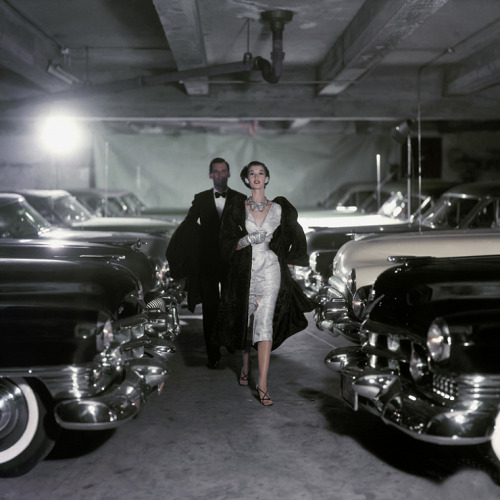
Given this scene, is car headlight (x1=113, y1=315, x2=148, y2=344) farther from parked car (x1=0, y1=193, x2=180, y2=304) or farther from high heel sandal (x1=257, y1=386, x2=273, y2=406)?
parked car (x1=0, y1=193, x2=180, y2=304)

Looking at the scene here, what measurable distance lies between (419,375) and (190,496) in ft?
4.36

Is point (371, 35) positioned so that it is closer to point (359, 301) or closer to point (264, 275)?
point (359, 301)

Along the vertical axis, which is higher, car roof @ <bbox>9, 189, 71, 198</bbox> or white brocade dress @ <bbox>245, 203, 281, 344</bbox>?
car roof @ <bbox>9, 189, 71, 198</bbox>

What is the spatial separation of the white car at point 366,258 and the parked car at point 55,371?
2.67 metres

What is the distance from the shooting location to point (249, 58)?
39.7 feet

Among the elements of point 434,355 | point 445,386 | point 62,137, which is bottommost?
point 445,386

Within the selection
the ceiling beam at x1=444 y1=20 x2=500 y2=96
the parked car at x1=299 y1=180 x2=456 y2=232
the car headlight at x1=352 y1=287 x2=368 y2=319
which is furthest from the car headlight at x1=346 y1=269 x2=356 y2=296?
the ceiling beam at x1=444 y1=20 x2=500 y2=96

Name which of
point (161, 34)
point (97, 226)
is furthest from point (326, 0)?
point (97, 226)

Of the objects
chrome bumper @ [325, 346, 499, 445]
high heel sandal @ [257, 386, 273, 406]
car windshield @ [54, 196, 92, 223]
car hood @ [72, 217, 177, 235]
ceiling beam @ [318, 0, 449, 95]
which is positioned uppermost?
ceiling beam @ [318, 0, 449, 95]

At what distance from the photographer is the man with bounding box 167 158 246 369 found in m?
7.45

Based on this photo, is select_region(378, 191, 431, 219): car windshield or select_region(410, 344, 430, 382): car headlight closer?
select_region(410, 344, 430, 382): car headlight

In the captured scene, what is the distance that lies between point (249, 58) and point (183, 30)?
251 centimetres

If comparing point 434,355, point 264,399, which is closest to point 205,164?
point 264,399

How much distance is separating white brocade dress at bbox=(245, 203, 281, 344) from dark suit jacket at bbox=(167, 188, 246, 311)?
3.38 feet
